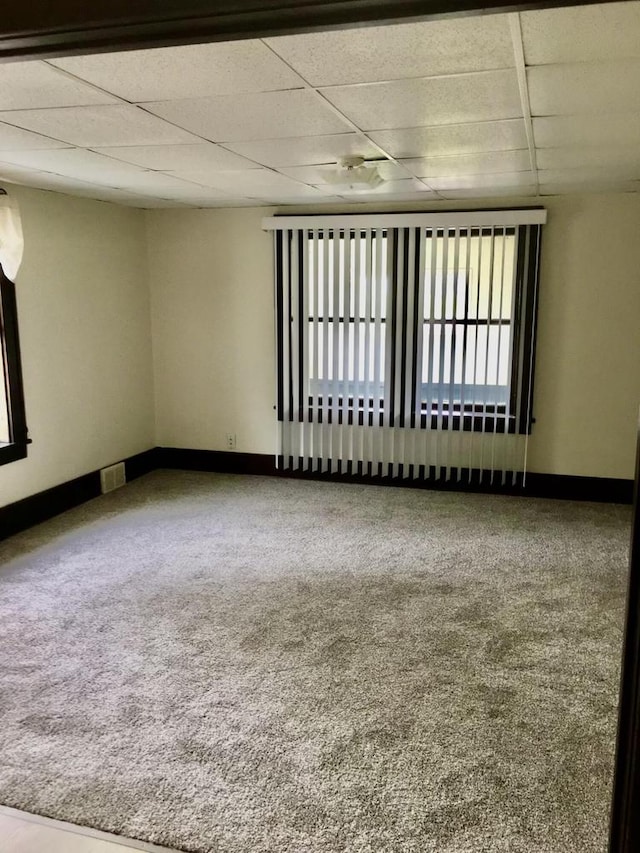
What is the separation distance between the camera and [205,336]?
595 centimetres

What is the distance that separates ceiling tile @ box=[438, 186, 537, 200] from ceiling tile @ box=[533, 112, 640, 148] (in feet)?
4.55

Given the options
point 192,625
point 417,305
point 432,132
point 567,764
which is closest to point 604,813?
point 567,764

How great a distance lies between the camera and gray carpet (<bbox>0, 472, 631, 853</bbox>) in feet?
6.93

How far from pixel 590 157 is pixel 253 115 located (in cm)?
190

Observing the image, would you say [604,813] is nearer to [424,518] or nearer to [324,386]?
[424,518]

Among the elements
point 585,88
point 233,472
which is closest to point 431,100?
point 585,88

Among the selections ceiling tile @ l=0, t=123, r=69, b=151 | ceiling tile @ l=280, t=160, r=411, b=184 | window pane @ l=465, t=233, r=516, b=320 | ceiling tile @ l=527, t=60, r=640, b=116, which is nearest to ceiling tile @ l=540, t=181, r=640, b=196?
window pane @ l=465, t=233, r=516, b=320

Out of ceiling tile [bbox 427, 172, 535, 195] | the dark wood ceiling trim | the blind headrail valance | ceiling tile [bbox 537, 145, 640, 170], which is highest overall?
ceiling tile [bbox 427, 172, 535, 195]

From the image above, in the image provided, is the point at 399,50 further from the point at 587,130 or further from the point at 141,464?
the point at 141,464

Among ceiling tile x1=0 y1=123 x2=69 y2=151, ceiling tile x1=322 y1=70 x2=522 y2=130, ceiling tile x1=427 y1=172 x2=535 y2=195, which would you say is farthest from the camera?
ceiling tile x1=427 y1=172 x2=535 y2=195

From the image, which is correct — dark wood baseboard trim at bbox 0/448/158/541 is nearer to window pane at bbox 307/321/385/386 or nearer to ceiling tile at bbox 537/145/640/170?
window pane at bbox 307/321/385/386

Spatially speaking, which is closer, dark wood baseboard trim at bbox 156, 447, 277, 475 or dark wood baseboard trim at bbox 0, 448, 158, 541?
dark wood baseboard trim at bbox 0, 448, 158, 541

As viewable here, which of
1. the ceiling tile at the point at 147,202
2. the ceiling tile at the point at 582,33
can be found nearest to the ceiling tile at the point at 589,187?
the ceiling tile at the point at 582,33

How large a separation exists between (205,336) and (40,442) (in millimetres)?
1785
